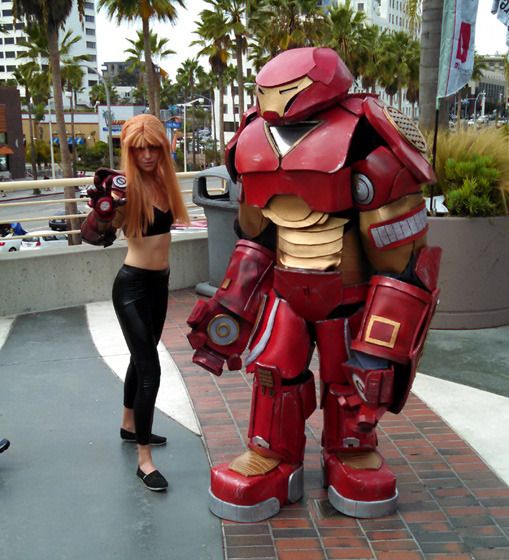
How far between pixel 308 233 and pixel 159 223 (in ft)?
2.75

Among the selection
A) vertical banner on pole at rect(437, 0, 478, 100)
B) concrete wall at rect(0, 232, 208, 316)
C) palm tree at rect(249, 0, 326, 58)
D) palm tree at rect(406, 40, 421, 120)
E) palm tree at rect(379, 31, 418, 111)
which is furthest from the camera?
palm tree at rect(406, 40, 421, 120)

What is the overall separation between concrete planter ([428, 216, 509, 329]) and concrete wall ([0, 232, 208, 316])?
10.5 ft

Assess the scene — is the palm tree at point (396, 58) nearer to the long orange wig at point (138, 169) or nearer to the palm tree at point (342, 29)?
the palm tree at point (342, 29)

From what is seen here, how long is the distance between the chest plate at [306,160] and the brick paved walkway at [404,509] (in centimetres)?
146

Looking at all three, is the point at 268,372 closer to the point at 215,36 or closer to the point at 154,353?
the point at 154,353

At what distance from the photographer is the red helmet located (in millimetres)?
2965

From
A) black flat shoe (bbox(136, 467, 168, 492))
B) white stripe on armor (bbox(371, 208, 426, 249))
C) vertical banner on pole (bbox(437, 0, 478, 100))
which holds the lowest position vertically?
black flat shoe (bbox(136, 467, 168, 492))

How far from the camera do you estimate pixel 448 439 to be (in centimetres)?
423

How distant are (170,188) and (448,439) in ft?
7.28

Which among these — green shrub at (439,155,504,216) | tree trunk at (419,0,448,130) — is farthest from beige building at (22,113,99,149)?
green shrub at (439,155,504,216)

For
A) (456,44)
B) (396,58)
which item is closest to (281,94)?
(456,44)

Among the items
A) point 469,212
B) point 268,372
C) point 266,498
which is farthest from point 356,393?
point 469,212

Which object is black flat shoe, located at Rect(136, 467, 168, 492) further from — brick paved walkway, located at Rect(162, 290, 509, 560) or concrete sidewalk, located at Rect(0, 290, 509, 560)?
brick paved walkway, located at Rect(162, 290, 509, 560)

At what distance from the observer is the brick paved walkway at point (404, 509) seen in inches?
121
